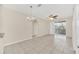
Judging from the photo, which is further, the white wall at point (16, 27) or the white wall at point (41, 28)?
the white wall at point (41, 28)

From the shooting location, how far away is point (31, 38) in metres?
2.83

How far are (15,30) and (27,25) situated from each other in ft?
1.09

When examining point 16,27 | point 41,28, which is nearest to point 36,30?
point 41,28

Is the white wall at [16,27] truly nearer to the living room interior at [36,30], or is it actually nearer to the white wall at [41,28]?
the living room interior at [36,30]

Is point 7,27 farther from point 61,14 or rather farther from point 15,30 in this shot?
point 61,14

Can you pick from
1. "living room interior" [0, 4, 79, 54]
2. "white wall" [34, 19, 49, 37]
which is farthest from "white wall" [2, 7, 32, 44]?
"white wall" [34, 19, 49, 37]

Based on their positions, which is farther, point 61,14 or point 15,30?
point 15,30

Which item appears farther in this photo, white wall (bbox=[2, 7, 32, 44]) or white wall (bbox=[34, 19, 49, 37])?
white wall (bbox=[34, 19, 49, 37])

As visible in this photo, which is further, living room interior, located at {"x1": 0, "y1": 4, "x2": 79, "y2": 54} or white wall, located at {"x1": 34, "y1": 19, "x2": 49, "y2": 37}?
white wall, located at {"x1": 34, "y1": 19, "x2": 49, "y2": 37}

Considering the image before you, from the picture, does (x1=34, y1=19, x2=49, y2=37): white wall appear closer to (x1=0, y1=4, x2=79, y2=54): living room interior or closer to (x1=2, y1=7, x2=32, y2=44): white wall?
(x1=0, y1=4, x2=79, y2=54): living room interior

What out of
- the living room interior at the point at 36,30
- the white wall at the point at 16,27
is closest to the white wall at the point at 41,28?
the living room interior at the point at 36,30

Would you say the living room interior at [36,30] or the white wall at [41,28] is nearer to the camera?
the living room interior at [36,30]
